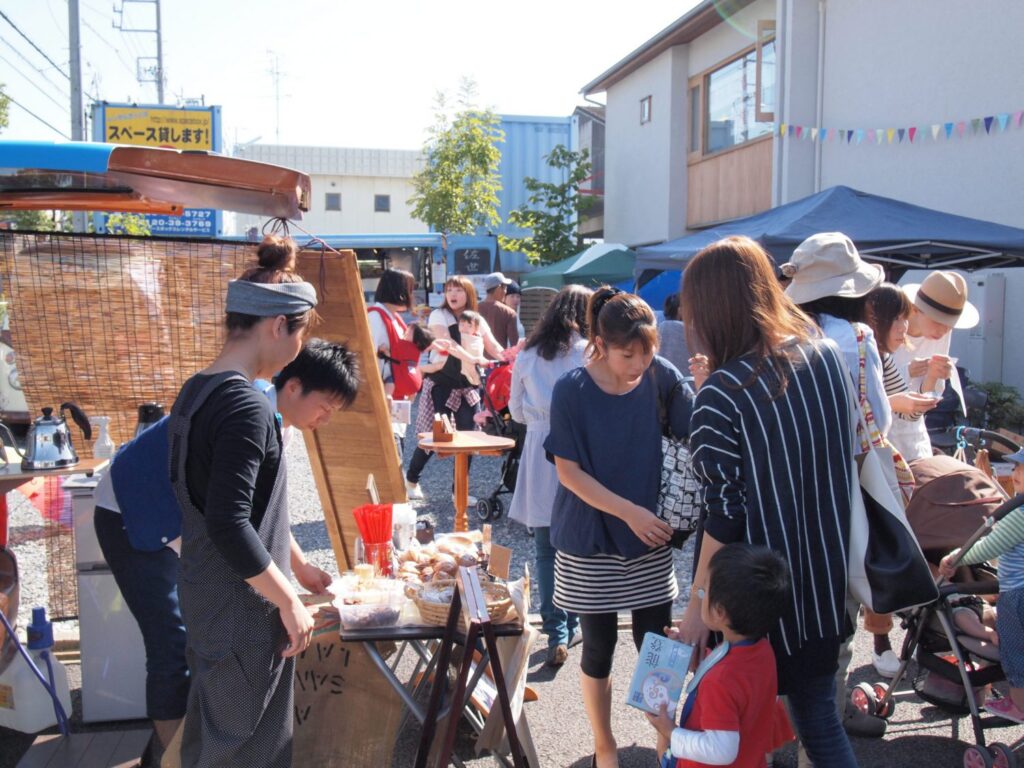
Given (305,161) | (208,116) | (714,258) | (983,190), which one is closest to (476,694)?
(714,258)

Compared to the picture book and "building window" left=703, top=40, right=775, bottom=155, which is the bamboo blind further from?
"building window" left=703, top=40, right=775, bottom=155

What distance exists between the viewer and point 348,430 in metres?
4.30

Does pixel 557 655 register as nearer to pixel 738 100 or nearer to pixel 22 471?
pixel 22 471

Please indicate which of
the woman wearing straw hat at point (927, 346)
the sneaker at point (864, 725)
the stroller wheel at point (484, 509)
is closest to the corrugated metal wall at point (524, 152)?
the stroller wheel at point (484, 509)

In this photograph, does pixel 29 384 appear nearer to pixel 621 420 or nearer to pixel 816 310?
pixel 621 420

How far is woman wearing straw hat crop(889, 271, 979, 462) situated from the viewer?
14.1 ft

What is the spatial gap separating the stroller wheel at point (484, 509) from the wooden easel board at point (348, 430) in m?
2.84

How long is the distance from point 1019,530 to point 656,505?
48.8 inches

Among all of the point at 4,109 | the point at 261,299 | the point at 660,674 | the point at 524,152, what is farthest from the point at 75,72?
the point at 660,674

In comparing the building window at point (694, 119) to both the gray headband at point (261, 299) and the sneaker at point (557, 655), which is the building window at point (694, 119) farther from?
the gray headband at point (261, 299)

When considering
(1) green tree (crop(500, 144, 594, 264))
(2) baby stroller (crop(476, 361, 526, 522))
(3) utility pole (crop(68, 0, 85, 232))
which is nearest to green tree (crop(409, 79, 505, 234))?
(1) green tree (crop(500, 144, 594, 264))

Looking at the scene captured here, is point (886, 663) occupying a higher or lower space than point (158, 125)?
lower

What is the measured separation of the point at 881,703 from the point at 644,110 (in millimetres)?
15777

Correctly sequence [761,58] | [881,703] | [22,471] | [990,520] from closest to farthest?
[990,520] → [22,471] → [881,703] → [761,58]
